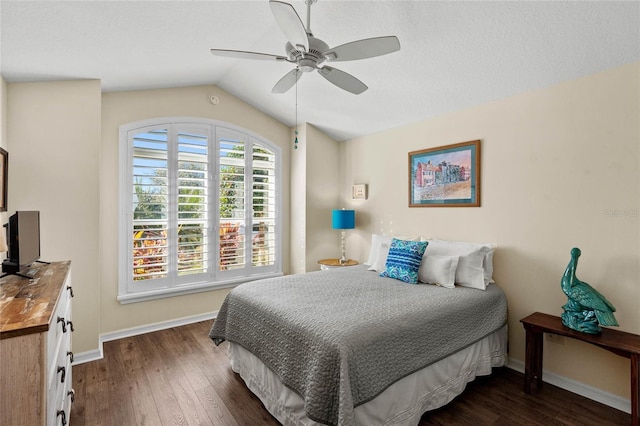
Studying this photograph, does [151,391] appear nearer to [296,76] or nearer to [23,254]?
[23,254]

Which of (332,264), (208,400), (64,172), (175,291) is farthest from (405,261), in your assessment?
(64,172)

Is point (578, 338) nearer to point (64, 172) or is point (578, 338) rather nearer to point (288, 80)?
point (288, 80)

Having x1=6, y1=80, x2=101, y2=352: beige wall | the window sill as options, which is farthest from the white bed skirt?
x1=6, y1=80, x2=101, y2=352: beige wall

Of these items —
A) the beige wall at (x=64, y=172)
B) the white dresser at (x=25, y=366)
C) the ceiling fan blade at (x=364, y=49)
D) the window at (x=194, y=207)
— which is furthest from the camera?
the window at (x=194, y=207)

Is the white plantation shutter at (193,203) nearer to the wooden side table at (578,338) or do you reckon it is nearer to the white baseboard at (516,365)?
the white baseboard at (516,365)

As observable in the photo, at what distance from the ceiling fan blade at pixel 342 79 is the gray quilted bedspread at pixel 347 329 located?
5.09 ft

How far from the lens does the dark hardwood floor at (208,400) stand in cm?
212

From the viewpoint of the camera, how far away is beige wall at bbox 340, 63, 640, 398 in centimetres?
225

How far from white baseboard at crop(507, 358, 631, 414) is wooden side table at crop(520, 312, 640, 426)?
0.16m

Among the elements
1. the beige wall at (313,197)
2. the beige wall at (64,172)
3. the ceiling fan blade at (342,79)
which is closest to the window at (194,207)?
the beige wall at (313,197)

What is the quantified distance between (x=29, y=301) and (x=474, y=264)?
9.76 feet

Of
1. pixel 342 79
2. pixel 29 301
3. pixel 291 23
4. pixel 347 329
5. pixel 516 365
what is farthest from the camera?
pixel 516 365

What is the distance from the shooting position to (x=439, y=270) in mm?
2801

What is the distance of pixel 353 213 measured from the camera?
4.23m
